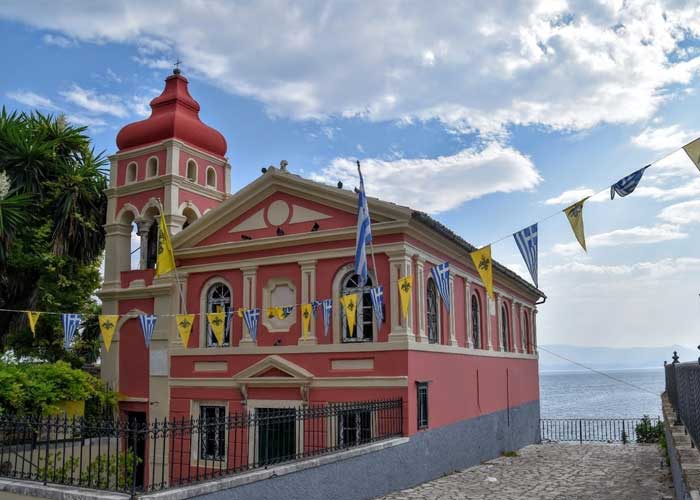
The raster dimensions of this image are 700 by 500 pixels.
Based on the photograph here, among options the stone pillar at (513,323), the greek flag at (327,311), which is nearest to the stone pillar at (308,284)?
the greek flag at (327,311)

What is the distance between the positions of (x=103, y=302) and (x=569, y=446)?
16690mm

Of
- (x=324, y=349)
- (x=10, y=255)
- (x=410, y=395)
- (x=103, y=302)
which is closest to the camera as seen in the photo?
(x=410, y=395)

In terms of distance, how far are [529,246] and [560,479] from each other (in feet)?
22.3

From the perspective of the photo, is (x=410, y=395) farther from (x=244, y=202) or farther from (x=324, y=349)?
(x=244, y=202)

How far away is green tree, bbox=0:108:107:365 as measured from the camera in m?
23.1

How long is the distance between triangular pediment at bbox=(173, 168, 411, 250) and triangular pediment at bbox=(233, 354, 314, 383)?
3.10 metres

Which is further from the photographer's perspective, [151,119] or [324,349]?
[151,119]

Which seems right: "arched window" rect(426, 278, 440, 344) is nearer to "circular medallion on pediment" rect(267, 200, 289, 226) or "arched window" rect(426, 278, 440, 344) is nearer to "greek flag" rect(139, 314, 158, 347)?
"circular medallion on pediment" rect(267, 200, 289, 226)

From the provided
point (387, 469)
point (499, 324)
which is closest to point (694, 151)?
point (387, 469)

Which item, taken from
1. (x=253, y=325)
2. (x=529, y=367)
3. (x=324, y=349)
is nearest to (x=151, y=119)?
(x=253, y=325)

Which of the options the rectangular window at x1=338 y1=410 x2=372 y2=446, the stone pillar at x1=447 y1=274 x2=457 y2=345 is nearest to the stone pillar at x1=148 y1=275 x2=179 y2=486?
the rectangular window at x1=338 y1=410 x2=372 y2=446

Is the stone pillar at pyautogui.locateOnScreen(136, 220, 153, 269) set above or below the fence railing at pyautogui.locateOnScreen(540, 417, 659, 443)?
above

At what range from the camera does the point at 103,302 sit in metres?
19.9

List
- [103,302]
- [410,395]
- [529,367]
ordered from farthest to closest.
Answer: [529,367], [103,302], [410,395]
